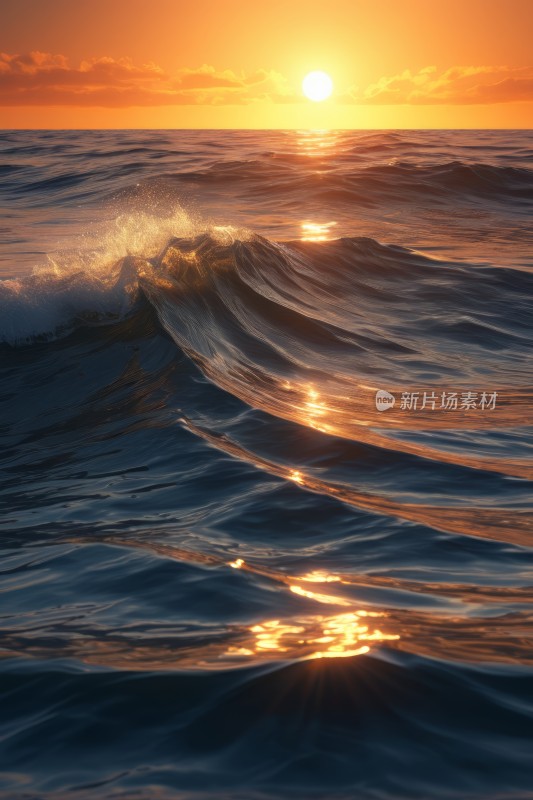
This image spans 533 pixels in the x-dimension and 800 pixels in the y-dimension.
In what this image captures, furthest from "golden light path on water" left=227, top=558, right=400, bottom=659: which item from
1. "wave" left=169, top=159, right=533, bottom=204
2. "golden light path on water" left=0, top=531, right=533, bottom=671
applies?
"wave" left=169, top=159, right=533, bottom=204

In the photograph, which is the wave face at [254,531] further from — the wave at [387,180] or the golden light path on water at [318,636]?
the wave at [387,180]

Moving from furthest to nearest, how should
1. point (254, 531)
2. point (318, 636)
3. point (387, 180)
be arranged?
point (387, 180)
point (254, 531)
point (318, 636)

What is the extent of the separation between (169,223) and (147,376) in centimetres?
552

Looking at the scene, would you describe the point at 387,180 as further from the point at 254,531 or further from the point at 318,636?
the point at 318,636

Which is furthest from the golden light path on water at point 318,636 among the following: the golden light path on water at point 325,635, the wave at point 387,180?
the wave at point 387,180

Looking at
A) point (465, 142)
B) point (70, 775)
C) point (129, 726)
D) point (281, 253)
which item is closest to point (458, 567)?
point (129, 726)

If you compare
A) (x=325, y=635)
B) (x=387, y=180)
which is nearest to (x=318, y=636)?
(x=325, y=635)

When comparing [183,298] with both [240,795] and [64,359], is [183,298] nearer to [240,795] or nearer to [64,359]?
[64,359]

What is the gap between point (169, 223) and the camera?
12.9 m

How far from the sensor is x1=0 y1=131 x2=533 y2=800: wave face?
2.49 meters

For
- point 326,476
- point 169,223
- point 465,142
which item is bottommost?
point 326,476

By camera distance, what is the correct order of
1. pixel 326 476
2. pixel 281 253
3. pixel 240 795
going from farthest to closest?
pixel 281 253, pixel 326 476, pixel 240 795

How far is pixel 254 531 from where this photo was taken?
440 centimetres

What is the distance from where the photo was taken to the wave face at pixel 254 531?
2490 millimetres
